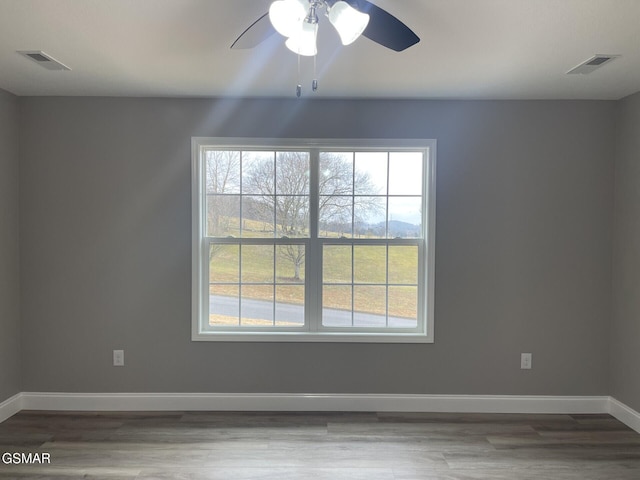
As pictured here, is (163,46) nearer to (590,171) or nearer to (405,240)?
(405,240)

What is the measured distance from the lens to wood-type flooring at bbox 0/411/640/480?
97.4 inches

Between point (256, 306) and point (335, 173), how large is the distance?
1.22 m

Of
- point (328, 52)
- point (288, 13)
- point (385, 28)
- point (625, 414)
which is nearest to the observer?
point (288, 13)

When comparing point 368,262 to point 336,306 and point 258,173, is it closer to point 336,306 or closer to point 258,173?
point 336,306

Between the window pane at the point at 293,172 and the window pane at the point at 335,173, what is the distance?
118 mm

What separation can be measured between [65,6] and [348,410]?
3015 millimetres

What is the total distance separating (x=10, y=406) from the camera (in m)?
3.14

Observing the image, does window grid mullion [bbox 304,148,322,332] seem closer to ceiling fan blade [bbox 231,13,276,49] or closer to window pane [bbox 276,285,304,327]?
window pane [bbox 276,285,304,327]

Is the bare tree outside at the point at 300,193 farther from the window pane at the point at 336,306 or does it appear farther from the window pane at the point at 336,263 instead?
the window pane at the point at 336,306

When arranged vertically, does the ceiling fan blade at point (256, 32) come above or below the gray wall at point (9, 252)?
above

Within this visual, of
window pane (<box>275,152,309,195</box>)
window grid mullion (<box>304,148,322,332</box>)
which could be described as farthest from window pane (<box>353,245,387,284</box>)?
window pane (<box>275,152,309,195</box>)

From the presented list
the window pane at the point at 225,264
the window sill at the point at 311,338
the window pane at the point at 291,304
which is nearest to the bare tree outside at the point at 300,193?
the window pane at the point at 291,304

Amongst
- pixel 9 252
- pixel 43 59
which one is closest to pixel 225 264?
pixel 9 252

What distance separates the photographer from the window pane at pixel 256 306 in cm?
337
